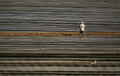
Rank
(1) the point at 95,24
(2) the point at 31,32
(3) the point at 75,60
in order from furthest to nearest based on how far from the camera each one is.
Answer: (1) the point at 95,24
(2) the point at 31,32
(3) the point at 75,60

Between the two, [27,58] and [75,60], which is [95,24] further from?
[27,58]

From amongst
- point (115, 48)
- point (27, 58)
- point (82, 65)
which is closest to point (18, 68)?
point (27, 58)

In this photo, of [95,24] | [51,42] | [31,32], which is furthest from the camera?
[95,24]

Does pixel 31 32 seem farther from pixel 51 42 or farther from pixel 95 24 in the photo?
pixel 95 24

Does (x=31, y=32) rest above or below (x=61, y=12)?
below

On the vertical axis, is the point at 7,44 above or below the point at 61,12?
below

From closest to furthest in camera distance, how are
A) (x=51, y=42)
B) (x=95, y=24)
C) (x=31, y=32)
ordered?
(x=51, y=42) → (x=31, y=32) → (x=95, y=24)

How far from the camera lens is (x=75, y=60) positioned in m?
3.90

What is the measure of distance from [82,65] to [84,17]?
5.54 ft

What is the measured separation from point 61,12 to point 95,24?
0.89 meters

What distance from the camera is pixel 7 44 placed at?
4.14 meters

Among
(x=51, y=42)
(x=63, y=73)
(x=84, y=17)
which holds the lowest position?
(x=63, y=73)

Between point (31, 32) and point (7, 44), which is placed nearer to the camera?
point (7, 44)

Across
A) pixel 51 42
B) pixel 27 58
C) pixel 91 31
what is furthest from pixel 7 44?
pixel 91 31
